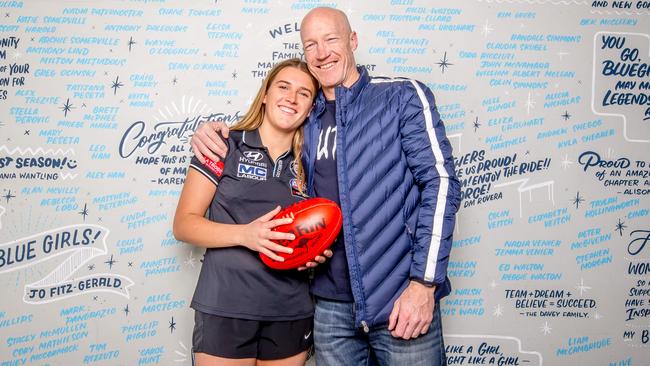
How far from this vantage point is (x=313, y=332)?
1.35 meters

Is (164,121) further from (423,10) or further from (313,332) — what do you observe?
(423,10)

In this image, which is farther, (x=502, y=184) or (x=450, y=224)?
(x=502, y=184)

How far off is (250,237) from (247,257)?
0.11 meters

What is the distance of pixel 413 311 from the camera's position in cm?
112

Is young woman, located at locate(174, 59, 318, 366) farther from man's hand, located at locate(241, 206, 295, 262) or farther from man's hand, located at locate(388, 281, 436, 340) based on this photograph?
man's hand, located at locate(388, 281, 436, 340)

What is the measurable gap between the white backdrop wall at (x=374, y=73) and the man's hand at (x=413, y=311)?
0.61 meters

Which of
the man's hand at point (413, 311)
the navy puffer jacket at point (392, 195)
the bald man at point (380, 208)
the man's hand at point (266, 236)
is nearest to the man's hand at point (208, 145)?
the bald man at point (380, 208)

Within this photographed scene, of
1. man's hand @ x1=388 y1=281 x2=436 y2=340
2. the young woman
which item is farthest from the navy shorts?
man's hand @ x1=388 y1=281 x2=436 y2=340

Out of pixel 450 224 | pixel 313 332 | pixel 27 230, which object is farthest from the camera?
pixel 27 230

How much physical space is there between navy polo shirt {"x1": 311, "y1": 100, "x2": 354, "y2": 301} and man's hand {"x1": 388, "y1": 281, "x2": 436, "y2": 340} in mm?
155

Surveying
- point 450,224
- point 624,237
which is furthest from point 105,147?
point 624,237

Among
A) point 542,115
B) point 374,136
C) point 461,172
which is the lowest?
point 461,172

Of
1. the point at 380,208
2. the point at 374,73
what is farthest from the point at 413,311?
the point at 374,73

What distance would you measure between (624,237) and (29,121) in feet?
7.47
